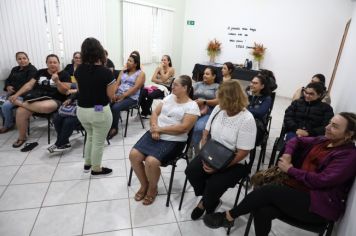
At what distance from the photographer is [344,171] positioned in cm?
145

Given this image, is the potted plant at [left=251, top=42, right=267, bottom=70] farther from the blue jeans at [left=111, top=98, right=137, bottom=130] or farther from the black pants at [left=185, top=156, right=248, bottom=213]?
the black pants at [left=185, top=156, right=248, bottom=213]

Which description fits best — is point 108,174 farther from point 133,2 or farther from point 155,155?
point 133,2

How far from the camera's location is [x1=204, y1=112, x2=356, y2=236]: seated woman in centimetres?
148

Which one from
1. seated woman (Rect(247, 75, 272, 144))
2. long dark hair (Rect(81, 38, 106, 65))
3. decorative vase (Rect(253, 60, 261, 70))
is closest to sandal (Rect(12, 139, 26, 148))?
long dark hair (Rect(81, 38, 106, 65))

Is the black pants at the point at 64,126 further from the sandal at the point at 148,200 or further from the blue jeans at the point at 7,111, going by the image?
A: the sandal at the point at 148,200

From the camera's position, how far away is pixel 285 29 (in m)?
5.89

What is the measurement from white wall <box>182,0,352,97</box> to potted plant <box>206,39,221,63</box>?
0.15 metres

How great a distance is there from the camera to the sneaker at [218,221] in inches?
72.3

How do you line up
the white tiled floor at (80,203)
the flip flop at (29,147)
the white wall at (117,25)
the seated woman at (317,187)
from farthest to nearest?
the white wall at (117,25) < the flip flop at (29,147) < the white tiled floor at (80,203) < the seated woman at (317,187)

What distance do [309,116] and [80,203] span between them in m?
2.48

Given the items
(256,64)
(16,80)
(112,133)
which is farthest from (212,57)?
(16,80)

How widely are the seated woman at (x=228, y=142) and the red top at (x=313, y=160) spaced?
36 centimetres

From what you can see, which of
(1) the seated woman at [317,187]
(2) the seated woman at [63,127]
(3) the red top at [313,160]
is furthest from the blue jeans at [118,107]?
(3) the red top at [313,160]

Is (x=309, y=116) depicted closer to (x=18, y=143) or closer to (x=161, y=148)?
(x=161, y=148)
